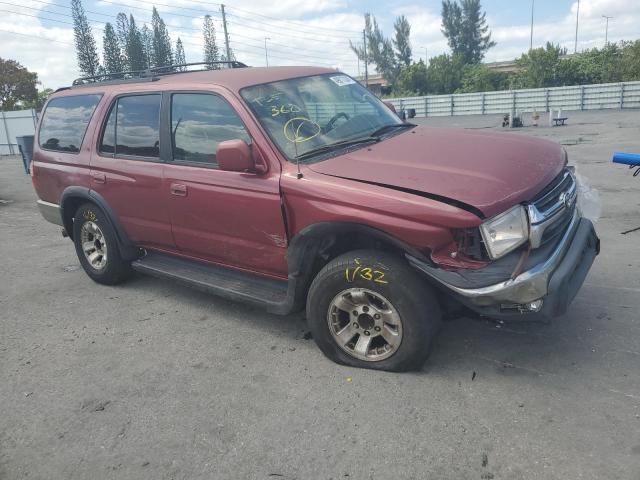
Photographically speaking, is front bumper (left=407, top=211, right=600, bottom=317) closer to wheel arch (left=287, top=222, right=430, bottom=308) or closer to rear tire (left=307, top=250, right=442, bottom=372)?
rear tire (left=307, top=250, right=442, bottom=372)

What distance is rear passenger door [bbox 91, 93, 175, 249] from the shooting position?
4.39 metres

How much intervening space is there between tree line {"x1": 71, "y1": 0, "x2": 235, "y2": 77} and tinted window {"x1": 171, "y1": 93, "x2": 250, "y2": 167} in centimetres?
5518

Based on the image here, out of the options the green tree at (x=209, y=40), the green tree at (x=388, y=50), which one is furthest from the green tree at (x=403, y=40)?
the green tree at (x=209, y=40)

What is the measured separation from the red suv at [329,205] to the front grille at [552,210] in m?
0.01

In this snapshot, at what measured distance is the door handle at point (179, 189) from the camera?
4113 mm

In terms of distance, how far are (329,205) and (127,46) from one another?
214 feet

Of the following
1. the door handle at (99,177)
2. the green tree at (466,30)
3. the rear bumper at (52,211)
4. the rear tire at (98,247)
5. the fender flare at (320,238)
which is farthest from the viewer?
the green tree at (466,30)

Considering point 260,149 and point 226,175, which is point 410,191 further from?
point 226,175

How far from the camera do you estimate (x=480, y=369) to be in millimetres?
3377

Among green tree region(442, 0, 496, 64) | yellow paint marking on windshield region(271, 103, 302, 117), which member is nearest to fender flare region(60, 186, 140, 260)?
yellow paint marking on windshield region(271, 103, 302, 117)

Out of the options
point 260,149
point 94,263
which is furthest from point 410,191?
point 94,263

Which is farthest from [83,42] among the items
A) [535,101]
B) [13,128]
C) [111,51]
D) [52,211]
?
[52,211]

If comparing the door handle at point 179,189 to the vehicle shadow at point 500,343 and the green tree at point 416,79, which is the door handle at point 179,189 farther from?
the green tree at point 416,79

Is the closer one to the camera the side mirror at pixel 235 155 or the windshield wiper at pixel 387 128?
the side mirror at pixel 235 155
